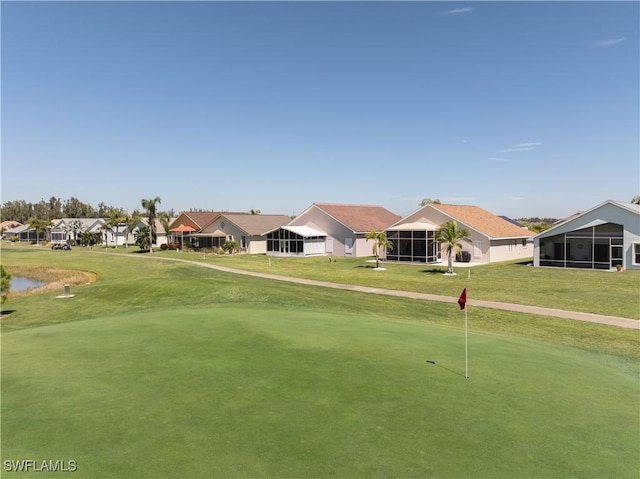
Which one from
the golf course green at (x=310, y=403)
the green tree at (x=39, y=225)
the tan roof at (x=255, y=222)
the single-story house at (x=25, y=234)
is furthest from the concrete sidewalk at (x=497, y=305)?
the single-story house at (x=25, y=234)

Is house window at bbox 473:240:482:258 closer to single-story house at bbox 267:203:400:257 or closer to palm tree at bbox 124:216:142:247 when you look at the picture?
single-story house at bbox 267:203:400:257

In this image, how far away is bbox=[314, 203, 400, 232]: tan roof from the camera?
58.7m

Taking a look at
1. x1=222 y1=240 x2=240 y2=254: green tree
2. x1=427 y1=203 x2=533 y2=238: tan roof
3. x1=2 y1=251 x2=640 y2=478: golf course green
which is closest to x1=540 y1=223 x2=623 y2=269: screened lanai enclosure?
x1=427 y1=203 x2=533 y2=238: tan roof

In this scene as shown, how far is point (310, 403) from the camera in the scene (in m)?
8.20

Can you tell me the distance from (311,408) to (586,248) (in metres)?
45.0

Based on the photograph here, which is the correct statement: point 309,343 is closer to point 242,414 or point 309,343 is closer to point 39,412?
point 242,414

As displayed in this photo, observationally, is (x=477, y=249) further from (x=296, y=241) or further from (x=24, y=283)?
(x=24, y=283)

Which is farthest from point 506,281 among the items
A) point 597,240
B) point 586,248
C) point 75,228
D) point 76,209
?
point 76,209

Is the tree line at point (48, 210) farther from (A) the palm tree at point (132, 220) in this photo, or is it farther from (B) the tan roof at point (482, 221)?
(B) the tan roof at point (482, 221)

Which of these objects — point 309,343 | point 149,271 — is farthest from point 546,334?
point 149,271

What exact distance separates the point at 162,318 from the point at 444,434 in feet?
43.8

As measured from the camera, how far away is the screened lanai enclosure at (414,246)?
1914 inches

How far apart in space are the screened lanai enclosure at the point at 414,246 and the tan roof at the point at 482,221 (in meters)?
4.36

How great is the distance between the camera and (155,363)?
10.7 metres
